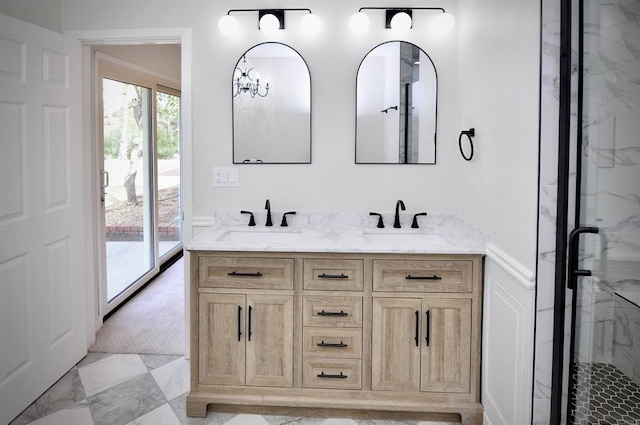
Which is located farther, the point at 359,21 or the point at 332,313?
the point at 359,21

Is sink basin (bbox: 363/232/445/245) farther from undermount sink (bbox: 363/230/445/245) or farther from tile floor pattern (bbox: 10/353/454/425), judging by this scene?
tile floor pattern (bbox: 10/353/454/425)

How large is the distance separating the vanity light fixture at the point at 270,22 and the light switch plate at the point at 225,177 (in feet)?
2.63

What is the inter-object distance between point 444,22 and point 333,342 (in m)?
Result: 1.88

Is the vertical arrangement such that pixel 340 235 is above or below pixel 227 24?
below

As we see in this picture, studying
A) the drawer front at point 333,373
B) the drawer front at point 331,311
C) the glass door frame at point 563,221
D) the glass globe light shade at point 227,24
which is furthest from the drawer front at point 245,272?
the glass globe light shade at point 227,24

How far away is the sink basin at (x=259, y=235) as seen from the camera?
8.99 feet

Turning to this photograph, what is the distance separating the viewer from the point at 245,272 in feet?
7.79

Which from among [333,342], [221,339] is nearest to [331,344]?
[333,342]

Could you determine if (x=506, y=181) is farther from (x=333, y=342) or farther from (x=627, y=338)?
(x=333, y=342)

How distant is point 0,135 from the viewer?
224cm

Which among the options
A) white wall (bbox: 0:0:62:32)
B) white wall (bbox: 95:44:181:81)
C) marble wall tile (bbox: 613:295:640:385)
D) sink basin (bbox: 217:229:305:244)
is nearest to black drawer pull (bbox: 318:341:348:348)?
sink basin (bbox: 217:229:305:244)

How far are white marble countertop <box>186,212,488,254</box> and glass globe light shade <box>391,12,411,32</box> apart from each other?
3.58 ft

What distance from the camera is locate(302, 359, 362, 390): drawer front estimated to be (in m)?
2.38

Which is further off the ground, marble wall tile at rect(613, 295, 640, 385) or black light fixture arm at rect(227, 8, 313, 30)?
black light fixture arm at rect(227, 8, 313, 30)
